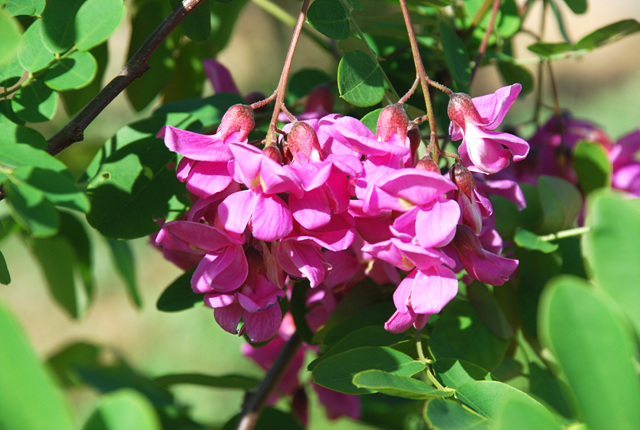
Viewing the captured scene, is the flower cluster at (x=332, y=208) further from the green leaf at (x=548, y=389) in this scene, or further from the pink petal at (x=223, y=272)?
the green leaf at (x=548, y=389)

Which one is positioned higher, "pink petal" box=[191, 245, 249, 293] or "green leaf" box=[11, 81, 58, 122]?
"green leaf" box=[11, 81, 58, 122]

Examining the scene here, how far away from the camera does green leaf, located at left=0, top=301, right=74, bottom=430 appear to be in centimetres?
28

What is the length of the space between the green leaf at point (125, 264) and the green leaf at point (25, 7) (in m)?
0.53

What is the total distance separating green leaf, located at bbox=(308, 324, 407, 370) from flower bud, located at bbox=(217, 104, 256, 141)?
195mm

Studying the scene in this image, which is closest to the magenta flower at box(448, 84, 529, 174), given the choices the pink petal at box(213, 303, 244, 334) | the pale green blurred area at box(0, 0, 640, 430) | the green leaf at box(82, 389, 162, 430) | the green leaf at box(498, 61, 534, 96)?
the pink petal at box(213, 303, 244, 334)

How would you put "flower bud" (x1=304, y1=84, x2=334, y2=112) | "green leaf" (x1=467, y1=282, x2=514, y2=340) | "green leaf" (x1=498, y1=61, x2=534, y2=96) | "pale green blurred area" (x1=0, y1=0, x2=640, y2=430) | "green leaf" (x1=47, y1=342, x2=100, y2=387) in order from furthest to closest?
"pale green blurred area" (x1=0, y1=0, x2=640, y2=430) → "green leaf" (x1=47, y1=342, x2=100, y2=387) → "green leaf" (x1=498, y1=61, x2=534, y2=96) → "flower bud" (x1=304, y1=84, x2=334, y2=112) → "green leaf" (x1=467, y1=282, x2=514, y2=340)

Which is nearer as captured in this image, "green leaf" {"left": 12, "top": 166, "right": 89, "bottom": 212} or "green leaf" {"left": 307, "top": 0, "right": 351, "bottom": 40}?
"green leaf" {"left": 12, "top": 166, "right": 89, "bottom": 212}

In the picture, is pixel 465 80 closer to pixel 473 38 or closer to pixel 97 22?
pixel 473 38

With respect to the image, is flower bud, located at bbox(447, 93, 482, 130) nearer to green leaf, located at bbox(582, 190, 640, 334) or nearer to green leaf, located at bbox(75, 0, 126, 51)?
green leaf, located at bbox(582, 190, 640, 334)

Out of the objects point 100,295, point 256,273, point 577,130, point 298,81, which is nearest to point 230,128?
point 256,273

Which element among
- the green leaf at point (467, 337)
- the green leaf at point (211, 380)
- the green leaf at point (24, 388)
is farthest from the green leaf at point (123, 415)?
the green leaf at point (211, 380)

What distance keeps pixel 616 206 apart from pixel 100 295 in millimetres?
4019

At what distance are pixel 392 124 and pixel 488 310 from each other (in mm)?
221

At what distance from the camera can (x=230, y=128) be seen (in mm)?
531
